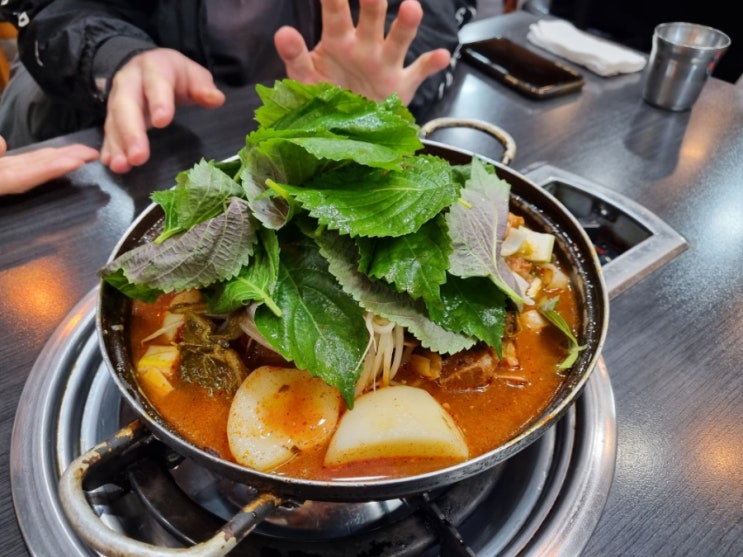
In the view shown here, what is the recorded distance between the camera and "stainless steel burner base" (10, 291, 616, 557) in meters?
1.04

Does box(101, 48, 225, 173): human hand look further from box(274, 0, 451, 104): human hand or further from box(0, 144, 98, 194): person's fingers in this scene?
box(274, 0, 451, 104): human hand

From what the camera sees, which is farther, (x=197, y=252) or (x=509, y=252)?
(x=509, y=252)

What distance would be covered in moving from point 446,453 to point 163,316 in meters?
0.68

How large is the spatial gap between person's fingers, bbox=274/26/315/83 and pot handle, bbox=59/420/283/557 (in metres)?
1.46

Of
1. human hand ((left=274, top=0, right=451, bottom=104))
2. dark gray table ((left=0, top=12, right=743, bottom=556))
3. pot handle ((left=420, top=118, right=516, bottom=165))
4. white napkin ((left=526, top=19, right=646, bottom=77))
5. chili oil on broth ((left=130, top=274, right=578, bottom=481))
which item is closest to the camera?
chili oil on broth ((left=130, top=274, right=578, bottom=481))

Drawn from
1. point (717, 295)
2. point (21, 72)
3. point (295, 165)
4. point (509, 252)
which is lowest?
point (21, 72)

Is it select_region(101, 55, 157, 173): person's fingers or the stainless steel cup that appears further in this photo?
the stainless steel cup

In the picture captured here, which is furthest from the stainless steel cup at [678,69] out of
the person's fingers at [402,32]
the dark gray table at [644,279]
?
the person's fingers at [402,32]

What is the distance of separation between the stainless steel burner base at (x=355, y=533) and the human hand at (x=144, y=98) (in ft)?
2.67

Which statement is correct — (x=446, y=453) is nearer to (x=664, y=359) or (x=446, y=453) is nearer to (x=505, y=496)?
(x=505, y=496)

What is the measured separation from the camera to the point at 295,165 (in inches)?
42.5

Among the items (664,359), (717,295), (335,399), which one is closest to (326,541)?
(335,399)

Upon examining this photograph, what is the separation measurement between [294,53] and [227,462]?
5.12 ft

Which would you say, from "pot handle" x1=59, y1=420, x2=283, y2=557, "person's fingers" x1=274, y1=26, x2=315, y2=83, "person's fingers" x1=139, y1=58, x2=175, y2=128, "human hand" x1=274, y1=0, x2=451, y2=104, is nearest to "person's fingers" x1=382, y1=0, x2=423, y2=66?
"human hand" x1=274, y1=0, x2=451, y2=104
